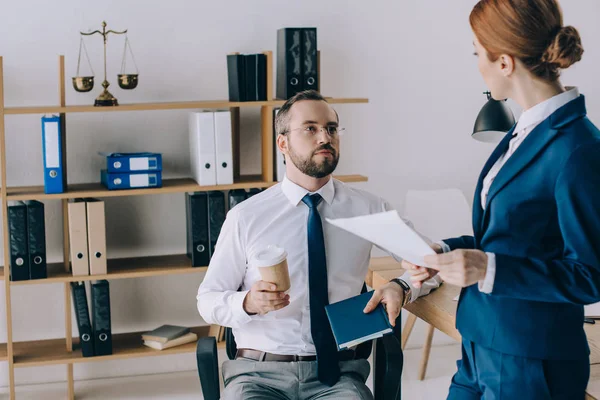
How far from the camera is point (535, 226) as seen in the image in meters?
1.42

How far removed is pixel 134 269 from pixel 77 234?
0.32 meters

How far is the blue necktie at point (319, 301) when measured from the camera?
223cm

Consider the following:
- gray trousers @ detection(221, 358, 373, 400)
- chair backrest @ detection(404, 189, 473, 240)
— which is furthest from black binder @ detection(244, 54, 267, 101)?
gray trousers @ detection(221, 358, 373, 400)

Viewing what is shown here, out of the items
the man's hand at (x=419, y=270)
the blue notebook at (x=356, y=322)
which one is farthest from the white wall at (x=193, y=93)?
the man's hand at (x=419, y=270)

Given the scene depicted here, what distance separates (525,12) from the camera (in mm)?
1402

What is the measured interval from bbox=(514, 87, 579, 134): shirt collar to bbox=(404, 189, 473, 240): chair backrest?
2425mm

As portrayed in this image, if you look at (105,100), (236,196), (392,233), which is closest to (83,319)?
(236,196)

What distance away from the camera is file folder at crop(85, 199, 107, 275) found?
3402 millimetres

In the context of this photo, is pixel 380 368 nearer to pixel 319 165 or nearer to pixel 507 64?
pixel 319 165

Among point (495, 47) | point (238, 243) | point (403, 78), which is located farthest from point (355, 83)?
point (495, 47)

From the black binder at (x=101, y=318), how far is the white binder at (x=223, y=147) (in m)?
0.73

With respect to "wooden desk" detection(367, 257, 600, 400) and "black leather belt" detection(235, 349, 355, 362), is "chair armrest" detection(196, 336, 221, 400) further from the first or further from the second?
"wooden desk" detection(367, 257, 600, 400)

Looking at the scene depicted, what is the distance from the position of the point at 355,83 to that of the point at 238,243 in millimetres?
1823

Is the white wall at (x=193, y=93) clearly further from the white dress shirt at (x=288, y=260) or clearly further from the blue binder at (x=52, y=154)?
the white dress shirt at (x=288, y=260)
